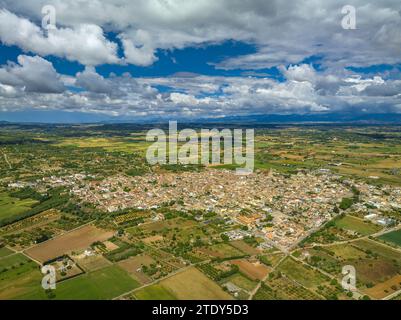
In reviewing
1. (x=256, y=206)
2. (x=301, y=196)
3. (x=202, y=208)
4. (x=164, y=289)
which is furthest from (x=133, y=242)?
(x=301, y=196)

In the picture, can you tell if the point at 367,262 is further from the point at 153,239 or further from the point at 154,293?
the point at 153,239

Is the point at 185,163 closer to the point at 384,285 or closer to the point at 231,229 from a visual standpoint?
the point at 231,229

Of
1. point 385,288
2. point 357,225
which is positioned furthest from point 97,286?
point 357,225

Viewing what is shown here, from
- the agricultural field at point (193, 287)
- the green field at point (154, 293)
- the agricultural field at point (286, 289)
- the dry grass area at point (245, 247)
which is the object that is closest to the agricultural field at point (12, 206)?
the green field at point (154, 293)

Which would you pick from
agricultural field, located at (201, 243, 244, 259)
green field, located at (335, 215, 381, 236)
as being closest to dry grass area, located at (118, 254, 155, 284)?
agricultural field, located at (201, 243, 244, 259)

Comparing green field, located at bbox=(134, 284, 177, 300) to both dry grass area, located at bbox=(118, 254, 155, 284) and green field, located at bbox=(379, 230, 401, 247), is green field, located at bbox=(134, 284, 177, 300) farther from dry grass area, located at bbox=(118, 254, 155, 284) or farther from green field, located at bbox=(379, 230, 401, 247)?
green field, located at bbox=(379, 230, 401, 247)

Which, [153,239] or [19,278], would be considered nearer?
[19,278]
